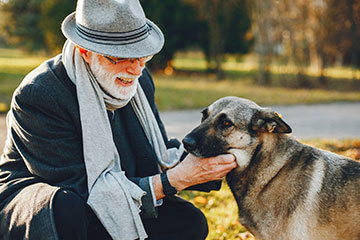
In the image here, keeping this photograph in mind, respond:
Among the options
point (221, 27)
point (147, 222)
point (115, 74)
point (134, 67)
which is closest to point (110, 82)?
point (115, 74)

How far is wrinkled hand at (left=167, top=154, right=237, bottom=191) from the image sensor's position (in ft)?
9.39

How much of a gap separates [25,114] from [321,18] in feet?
51.3

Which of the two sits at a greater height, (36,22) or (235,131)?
(235,131)

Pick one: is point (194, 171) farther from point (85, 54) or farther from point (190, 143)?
point (85, 54)

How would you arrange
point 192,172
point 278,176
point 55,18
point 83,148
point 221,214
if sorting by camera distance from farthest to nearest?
point 55,18
point 221,214
point 278,176
point 192,172
point 83,148

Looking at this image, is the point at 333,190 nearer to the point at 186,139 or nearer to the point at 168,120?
the point at 186,139

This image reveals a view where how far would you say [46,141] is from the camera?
104 inches

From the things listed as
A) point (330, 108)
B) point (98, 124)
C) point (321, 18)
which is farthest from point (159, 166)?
point (321, 18)

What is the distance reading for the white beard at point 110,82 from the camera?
110 inches

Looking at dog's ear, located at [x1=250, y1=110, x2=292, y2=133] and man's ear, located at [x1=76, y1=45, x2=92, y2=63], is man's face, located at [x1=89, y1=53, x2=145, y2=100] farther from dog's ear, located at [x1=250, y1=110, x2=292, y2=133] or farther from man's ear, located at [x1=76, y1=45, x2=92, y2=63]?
dog's ear, located at [x1=250, y1=110, x2=292, y2=133]

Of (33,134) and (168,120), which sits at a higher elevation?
(33,134)

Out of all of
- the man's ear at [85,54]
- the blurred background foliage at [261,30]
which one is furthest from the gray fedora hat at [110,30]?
the blurred background foliage at [261,30]

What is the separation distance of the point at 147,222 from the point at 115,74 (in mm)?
1301

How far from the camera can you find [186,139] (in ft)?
9.68
